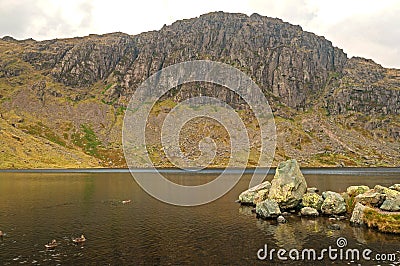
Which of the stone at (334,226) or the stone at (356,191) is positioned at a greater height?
the stone at (356,191)

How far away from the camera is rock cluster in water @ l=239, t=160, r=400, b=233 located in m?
58.3

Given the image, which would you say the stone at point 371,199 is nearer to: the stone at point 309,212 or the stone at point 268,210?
the stone at point 309,212

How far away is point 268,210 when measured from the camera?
68375mm

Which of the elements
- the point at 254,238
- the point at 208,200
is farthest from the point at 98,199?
the point at 254,238

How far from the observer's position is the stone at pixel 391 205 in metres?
60.0

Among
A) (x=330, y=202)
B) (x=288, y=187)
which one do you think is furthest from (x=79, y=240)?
(x=330, y=202)

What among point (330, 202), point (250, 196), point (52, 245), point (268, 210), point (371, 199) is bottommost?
point (52, 245)

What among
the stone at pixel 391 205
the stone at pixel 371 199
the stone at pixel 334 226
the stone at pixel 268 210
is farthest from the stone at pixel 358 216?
the stone at pixel 268 210

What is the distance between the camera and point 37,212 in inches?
2830

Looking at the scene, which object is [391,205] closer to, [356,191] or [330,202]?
[330,202]

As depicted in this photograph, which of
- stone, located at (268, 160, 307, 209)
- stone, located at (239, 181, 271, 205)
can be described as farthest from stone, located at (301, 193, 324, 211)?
stone, located at (239, 181, 271, 205)

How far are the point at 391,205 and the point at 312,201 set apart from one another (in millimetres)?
17178

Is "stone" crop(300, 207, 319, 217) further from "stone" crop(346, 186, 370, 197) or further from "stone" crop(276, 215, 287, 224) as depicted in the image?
"stone" crop(346, 186, 370, 197)

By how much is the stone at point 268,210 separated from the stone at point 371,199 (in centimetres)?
1638
